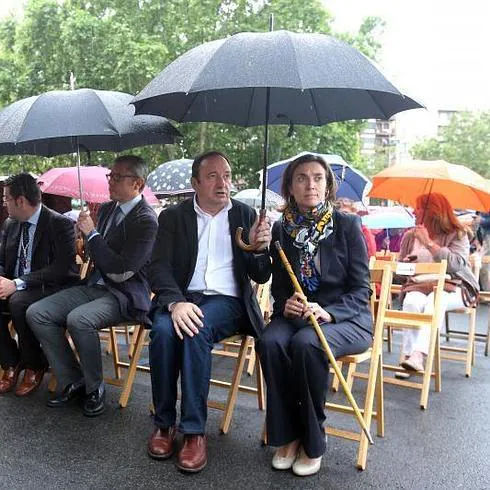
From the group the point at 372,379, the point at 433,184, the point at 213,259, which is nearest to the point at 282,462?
the point at 372,379

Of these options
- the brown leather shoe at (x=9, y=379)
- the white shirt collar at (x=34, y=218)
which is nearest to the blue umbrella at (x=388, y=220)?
the white shirt collar at (x=34, y=218)

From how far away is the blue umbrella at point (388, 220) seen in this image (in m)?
8.23

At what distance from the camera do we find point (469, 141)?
1251 inches

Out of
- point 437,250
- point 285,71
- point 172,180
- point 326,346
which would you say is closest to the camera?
point 285,71

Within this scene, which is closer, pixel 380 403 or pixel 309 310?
pixel 309 310

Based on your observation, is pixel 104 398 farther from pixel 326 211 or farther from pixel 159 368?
pixel 326 211

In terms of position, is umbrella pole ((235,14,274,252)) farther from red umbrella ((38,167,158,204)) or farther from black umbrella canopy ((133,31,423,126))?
red umbrella ((38,167,158,204))

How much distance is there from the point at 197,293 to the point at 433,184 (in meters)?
3.05

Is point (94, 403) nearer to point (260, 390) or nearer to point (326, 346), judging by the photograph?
point (260, 390)

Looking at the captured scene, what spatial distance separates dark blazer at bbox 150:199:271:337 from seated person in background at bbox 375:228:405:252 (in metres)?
6.04

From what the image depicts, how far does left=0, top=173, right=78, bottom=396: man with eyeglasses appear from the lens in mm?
3951

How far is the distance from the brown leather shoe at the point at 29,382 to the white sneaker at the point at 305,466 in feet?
6.97

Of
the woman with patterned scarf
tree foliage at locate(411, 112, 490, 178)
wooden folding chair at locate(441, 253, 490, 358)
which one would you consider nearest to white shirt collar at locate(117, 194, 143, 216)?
the woman with patterned scarf

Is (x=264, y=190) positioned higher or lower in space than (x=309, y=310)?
higher
